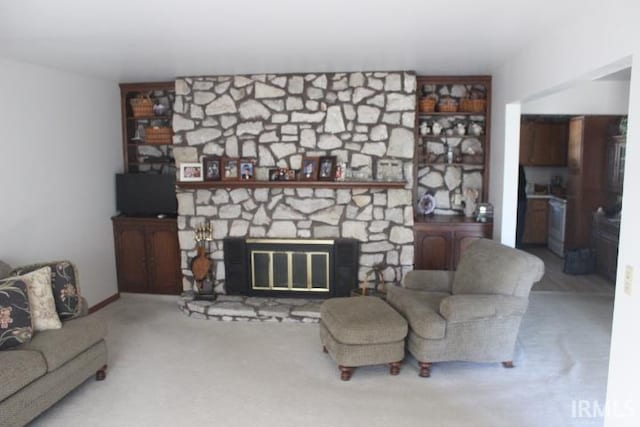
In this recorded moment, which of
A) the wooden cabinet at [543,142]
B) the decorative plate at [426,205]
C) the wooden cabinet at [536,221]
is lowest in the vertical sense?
the wooden cabinet at [536,221]

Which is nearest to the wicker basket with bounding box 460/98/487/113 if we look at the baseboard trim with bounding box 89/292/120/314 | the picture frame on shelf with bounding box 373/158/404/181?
the picture frame on shelf with bounding box 373/158/404/181

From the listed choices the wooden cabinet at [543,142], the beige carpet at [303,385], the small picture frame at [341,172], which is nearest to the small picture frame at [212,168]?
the small picture frame at [341,172]

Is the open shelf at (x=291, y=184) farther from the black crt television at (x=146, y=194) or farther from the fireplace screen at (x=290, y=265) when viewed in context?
the fireplace screen at (x=290, y=265)

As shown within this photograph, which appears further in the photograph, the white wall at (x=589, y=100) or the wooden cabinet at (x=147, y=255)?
the wooden cabinet at (x=147, y=255)

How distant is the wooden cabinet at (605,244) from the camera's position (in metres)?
6.07

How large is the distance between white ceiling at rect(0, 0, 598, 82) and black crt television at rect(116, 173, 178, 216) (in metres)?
1.27

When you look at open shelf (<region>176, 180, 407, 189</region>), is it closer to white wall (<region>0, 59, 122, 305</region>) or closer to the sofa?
white wall (<region>0, 59, 122, 305</region>)

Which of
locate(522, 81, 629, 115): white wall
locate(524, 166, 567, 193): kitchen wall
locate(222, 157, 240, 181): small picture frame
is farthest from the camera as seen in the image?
locate(524, 166, 567, 193): kitchen wall

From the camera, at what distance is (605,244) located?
20.8 feet

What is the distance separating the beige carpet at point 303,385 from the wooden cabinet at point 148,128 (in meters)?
2.11

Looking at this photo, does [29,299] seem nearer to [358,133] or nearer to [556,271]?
[358,133]

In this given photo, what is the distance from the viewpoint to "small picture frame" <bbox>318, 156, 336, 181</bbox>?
17.5 ft

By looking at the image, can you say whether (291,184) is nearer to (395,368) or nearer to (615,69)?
(395,368)

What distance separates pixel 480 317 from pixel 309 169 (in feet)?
8.01
